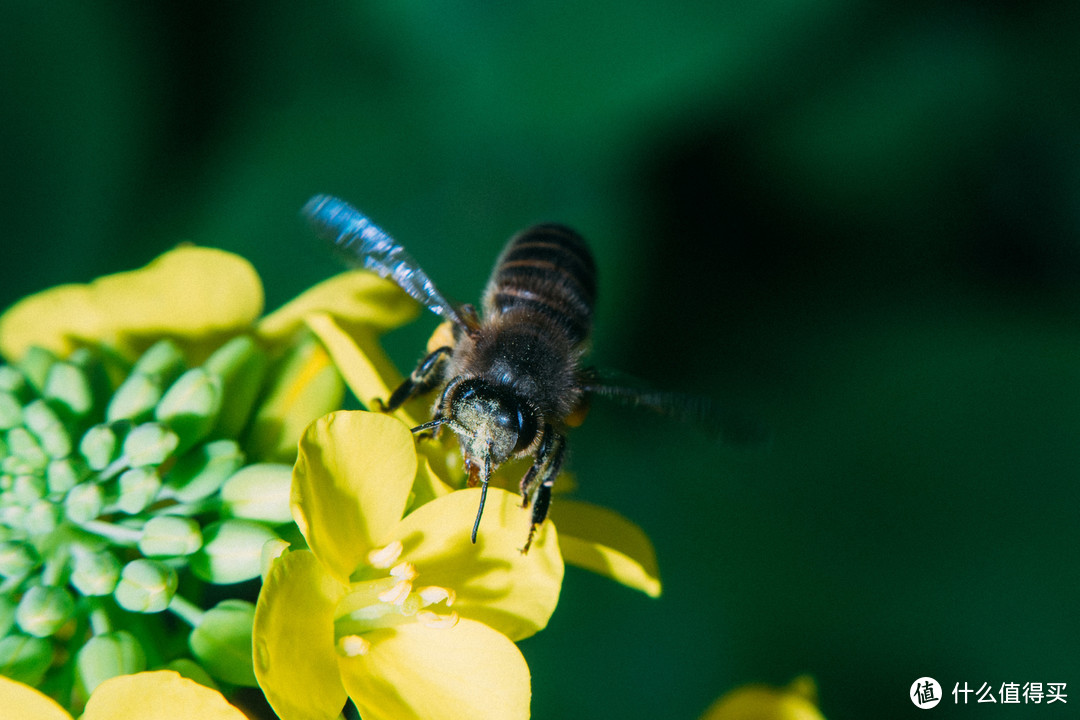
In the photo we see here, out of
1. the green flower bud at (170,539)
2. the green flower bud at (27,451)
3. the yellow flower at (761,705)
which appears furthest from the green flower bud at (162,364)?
the yellow flower at (761,705)

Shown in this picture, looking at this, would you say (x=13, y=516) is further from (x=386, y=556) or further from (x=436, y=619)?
(x=436, y=619)

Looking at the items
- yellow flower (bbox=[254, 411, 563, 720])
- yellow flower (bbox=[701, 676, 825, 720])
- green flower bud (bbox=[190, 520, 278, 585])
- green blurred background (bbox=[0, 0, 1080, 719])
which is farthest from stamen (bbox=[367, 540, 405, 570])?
green blurred background (bbox=[0, 0, 1080, 719])

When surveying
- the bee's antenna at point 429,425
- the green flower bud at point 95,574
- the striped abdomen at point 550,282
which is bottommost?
the green flower bud at point 95,574

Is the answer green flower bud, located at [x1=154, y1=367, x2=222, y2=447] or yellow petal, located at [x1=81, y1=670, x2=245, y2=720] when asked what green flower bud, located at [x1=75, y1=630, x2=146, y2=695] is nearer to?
yellow petal, located at [x1=81, y1=670, x2=245, y2=720]

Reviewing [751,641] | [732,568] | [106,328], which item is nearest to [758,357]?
[732,568]

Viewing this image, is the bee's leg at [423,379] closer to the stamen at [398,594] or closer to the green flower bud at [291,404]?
the green flower bud at [291,404]

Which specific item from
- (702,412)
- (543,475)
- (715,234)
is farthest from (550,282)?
(715,234)

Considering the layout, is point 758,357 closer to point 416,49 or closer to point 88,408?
point 416,49
